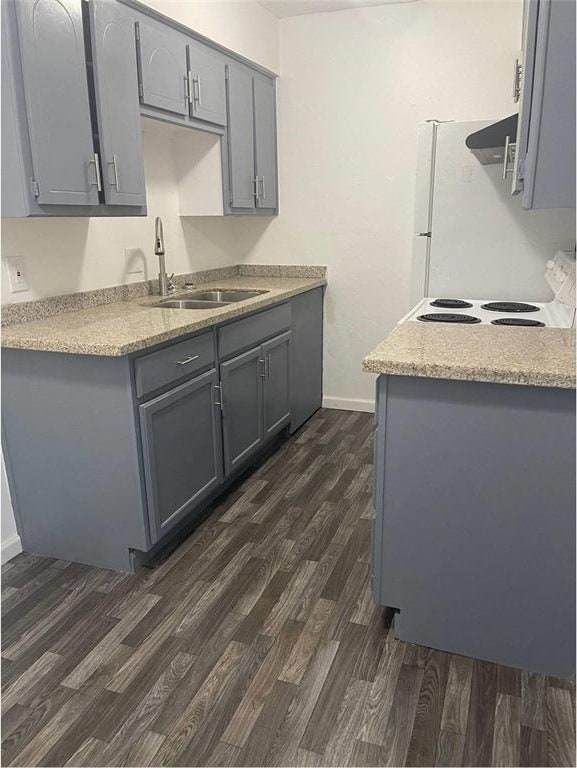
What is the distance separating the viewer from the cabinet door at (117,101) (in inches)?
84.4

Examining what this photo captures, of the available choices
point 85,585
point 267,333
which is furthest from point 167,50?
point 85,585

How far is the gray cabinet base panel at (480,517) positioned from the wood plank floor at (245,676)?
0.39 feet

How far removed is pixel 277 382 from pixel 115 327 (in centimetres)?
127

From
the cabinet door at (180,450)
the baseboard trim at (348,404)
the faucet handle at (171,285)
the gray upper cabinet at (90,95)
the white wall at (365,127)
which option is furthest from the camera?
the baseboard trim at (348,404)

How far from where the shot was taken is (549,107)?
1.58 meters

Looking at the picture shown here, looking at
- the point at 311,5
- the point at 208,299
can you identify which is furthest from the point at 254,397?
the point at 311,5

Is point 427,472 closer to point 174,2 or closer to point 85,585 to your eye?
point 85,585

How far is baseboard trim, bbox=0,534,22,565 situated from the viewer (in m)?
2.29

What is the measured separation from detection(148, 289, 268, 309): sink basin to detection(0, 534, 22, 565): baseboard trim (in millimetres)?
1232

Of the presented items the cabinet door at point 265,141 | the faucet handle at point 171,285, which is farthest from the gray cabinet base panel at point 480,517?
the cabinet door at point 265,141

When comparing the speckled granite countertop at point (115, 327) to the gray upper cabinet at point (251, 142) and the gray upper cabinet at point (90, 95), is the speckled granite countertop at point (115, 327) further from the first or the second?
the gray upper cabinet at point (251, 142)

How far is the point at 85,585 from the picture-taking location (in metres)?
2.17

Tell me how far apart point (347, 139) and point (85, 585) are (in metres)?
2.98

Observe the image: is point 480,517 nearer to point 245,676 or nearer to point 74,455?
point 245,676
